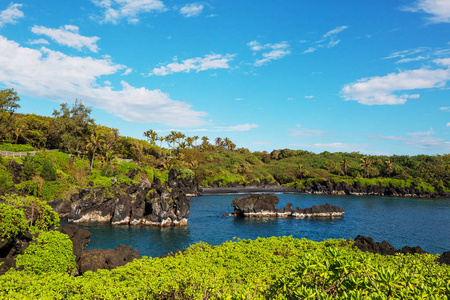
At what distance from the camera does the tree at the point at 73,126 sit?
9381 cm

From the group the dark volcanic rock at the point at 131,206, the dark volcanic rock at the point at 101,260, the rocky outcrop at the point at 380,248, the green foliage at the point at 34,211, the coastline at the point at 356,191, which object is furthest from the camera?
the coastline at the point at 356,191

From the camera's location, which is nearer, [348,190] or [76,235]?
[76,235]

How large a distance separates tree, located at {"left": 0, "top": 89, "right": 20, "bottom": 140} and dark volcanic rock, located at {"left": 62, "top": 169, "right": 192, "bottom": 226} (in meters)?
43.4

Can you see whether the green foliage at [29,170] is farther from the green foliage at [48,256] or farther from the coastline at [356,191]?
the coastline at [356,191]

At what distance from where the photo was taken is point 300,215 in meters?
73.2

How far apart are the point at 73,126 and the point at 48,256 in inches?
3498

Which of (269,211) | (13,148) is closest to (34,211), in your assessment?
(269,211)

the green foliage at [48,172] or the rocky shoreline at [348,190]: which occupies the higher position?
the green foliage at [48,172]

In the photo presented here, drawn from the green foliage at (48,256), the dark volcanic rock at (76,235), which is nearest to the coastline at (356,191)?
the dark volcanic rock at (76,235)

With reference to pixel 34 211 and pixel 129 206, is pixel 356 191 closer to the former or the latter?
pixel 129 206

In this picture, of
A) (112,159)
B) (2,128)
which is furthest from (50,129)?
(112,159)

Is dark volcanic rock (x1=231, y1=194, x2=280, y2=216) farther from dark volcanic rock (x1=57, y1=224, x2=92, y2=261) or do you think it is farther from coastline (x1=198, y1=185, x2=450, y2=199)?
coastline (x1=198, y1=185, x2=450, y2=199)

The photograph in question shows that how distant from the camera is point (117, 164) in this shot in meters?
102

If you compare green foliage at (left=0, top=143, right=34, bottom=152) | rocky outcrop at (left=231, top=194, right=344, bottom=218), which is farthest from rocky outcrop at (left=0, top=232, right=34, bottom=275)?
green foliage at (left=0, top=143, right=34, bottom=152)
